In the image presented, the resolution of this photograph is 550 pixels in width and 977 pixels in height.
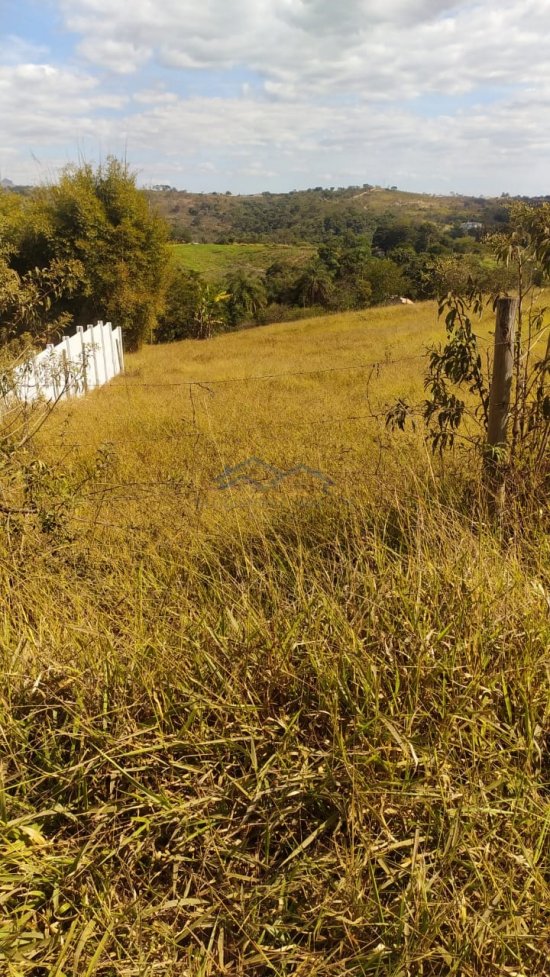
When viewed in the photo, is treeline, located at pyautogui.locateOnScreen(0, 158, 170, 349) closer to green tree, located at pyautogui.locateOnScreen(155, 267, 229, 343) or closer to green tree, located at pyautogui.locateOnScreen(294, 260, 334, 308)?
green tree, located at pyautogui.locateOnScreen(155, 267, 229, 343)

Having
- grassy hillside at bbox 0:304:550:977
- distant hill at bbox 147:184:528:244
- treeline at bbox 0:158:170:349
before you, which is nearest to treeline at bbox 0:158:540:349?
treeline at bbox 0:158:170:349

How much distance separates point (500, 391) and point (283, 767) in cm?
245

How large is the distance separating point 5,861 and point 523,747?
1403 mm

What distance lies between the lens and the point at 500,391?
10.9 feet

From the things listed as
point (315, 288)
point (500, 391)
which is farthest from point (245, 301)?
point (500, 391)

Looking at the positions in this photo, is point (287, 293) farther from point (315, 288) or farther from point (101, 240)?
point (101, 240)

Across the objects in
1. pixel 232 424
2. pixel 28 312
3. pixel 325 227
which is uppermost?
pixel 325 227

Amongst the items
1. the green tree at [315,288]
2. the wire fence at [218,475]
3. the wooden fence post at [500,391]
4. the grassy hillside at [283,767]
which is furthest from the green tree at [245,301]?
the grassy hillside at [283,767]

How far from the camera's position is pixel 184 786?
5.57 feet

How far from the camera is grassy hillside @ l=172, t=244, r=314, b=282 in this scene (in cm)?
7044

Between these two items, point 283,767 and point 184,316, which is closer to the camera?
point 283,767

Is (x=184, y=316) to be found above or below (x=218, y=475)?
above

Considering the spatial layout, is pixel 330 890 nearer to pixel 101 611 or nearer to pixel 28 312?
pixel 101 611

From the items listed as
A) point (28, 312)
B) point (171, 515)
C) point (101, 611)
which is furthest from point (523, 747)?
point (28, 312)
